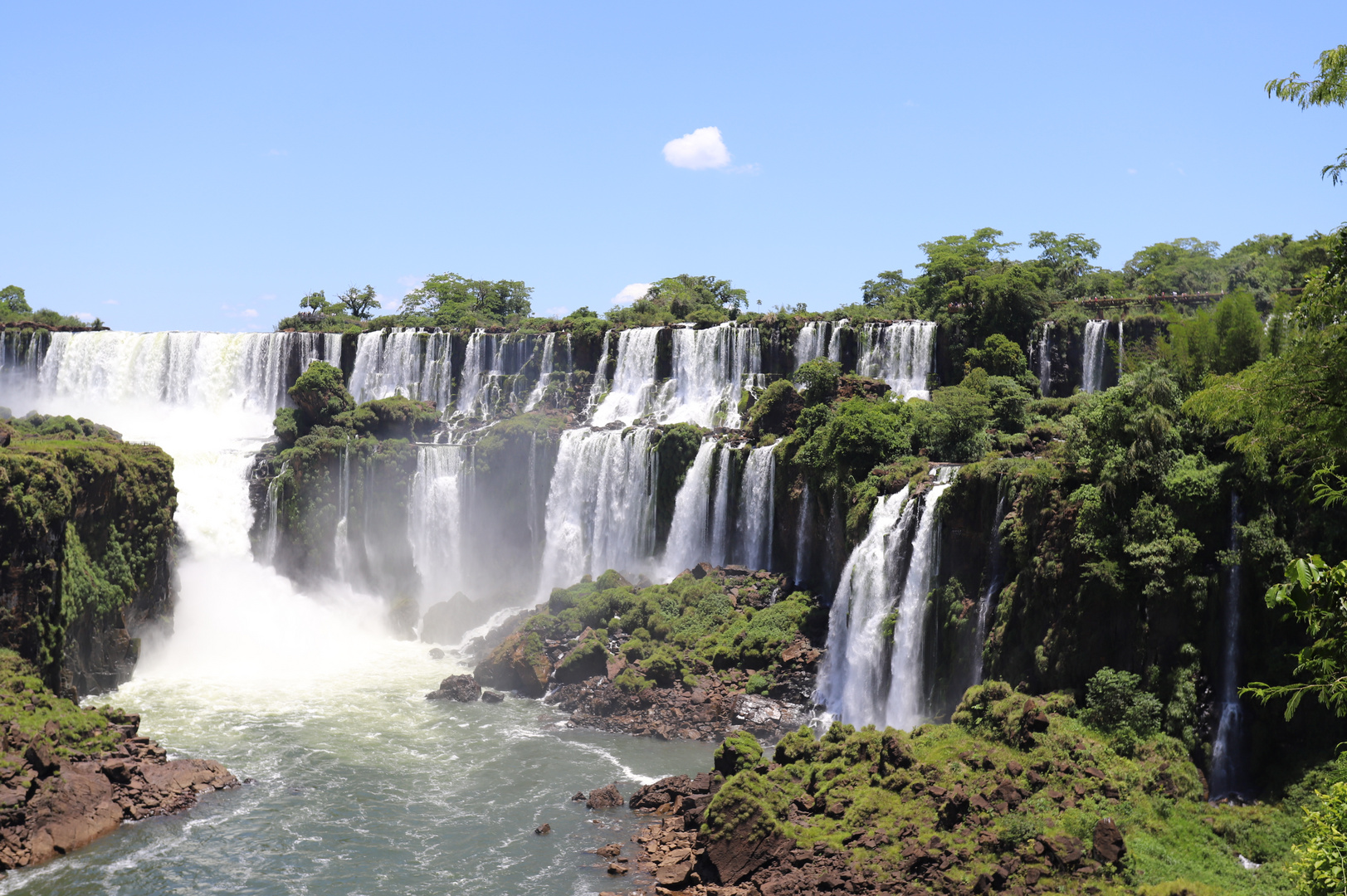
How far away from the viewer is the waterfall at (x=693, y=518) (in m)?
44.1

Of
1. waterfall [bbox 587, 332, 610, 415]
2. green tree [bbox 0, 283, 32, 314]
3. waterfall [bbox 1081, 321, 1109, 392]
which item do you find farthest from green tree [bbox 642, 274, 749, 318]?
green tree [bbox 0, 283, 32, 314]

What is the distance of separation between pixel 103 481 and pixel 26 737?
1239cm

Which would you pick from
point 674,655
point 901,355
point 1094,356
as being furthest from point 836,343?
point 674,655

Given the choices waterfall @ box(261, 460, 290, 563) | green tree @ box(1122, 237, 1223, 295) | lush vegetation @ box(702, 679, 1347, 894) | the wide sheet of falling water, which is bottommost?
the wide sheet of falling water

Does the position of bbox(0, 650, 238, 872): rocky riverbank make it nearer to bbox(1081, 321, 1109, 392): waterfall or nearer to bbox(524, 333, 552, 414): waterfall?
bbox(524, 333, 552, 414): waterfall

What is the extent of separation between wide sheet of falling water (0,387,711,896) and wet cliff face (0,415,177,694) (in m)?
1.83

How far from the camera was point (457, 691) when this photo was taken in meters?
37.7

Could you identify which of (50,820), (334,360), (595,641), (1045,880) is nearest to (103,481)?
(50,820)

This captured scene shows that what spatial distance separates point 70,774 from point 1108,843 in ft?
77.5

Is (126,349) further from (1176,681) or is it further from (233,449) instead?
(1176,681)

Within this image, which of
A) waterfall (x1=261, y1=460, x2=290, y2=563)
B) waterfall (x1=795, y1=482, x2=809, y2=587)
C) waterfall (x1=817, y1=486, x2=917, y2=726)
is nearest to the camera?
waterfall (x1=817, y1=486, x2=917, y2=726)

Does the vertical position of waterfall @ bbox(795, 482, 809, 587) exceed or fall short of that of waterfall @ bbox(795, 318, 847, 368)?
it falls short

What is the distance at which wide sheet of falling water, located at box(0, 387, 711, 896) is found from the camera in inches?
→ 947

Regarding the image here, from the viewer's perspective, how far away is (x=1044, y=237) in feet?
222
